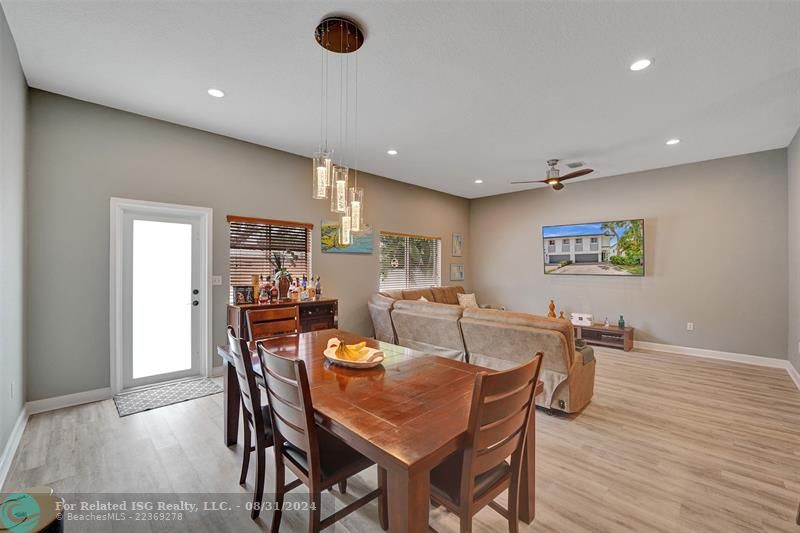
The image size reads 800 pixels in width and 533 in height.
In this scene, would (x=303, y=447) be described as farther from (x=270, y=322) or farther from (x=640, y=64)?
(x=640, y=64)

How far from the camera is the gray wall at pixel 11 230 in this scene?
220 cm

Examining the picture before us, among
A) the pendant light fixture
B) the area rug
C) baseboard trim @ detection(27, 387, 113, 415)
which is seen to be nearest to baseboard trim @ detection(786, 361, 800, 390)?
the pendant light fixture

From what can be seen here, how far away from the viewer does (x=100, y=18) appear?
2160mm

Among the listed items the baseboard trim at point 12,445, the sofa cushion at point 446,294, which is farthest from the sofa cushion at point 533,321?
the baseboard trim at point 12,445

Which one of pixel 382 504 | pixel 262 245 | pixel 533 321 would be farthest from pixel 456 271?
pixel 382 504

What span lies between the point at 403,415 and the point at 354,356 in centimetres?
73

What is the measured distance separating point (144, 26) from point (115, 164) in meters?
1.83

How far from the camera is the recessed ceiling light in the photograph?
8.31 ft

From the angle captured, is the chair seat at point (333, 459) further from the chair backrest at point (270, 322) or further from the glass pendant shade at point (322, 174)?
the glass pendant shade at point (322, 174)

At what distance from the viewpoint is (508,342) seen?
3225 millimetres

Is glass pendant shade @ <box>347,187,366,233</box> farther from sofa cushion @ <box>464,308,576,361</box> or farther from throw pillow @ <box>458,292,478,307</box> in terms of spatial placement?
throw pillow @ <box>458,292,478,307</box>

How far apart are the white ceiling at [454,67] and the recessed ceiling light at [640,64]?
7cm

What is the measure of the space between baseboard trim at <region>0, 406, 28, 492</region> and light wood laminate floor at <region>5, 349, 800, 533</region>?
52 mm

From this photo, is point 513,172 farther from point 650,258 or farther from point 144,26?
point 144,26
